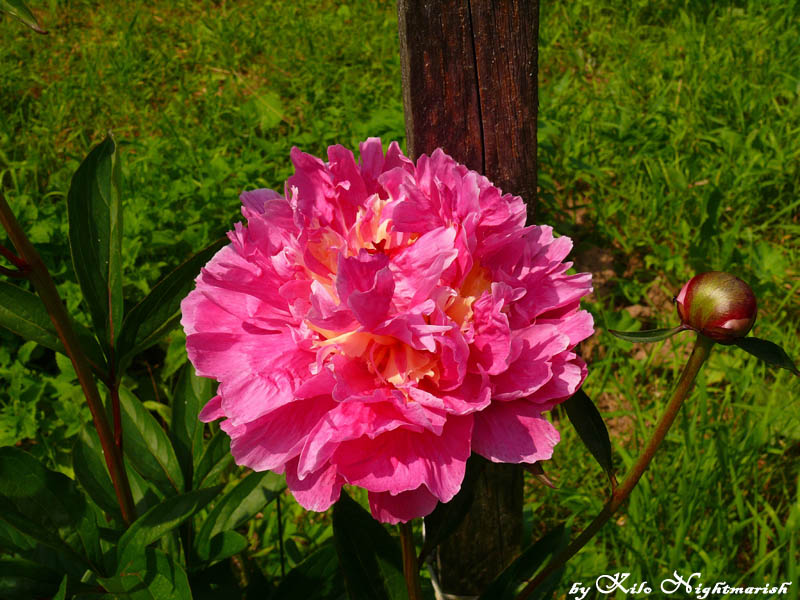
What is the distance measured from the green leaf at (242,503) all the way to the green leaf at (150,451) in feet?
0.25

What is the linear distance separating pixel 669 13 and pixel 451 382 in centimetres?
346

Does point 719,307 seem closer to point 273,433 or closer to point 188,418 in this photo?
point 273,433

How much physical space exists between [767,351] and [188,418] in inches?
33.9

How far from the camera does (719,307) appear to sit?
753mm

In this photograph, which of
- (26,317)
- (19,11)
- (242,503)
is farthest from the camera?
(242,503)

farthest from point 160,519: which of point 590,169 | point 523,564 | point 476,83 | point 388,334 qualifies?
point 590,169

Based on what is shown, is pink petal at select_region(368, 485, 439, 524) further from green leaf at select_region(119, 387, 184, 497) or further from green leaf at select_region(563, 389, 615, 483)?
green leaf at select_region(119, 387, 184, 497)

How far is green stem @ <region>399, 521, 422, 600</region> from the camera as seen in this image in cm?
79

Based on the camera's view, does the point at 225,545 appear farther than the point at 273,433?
Yes

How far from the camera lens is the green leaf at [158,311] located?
0.93 metres

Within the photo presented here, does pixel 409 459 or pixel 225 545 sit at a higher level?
pixel 409 459

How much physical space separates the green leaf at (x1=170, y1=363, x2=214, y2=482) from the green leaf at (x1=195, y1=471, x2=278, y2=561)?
99mm

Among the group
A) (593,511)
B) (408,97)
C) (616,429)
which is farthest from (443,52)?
(616,429)

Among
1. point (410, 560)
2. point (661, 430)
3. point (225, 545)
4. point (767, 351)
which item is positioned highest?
point (767, 351)
